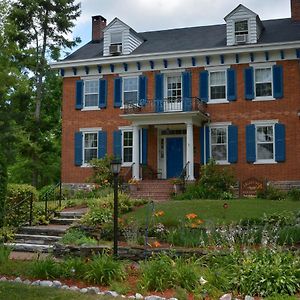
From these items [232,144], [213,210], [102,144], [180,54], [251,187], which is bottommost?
[213,210]

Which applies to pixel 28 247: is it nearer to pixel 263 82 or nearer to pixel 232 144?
pixel 232 144

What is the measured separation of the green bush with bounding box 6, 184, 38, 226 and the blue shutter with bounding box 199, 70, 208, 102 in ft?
35.9

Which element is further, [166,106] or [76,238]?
[166,106]

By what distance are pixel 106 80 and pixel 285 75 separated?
29.4ft

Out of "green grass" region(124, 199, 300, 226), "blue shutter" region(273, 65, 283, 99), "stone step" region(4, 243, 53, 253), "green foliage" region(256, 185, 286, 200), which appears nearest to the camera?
"stone step" region(4, 243, 53, 253)

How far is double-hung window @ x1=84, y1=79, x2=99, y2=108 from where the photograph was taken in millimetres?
25317

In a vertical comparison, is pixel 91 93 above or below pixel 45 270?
above

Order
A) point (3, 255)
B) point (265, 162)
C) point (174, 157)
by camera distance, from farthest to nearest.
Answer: point (174, 157) < point (265, 162) < point (3, 255)

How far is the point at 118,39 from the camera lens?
83.8ft

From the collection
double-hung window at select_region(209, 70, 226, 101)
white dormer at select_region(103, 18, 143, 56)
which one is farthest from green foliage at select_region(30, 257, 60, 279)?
white dormer at select_region(103, 18, 143, 56)

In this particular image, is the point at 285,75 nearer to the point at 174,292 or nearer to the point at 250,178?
the point at 250,178

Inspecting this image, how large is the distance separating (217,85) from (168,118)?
3.05 m

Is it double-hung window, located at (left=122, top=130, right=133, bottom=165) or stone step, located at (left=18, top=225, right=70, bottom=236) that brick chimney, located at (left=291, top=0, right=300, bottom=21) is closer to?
double-hung window, located at (left=122, top=130, right=133, bottom=165)

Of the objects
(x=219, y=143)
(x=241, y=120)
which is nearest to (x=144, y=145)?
(x=219, y=143)
